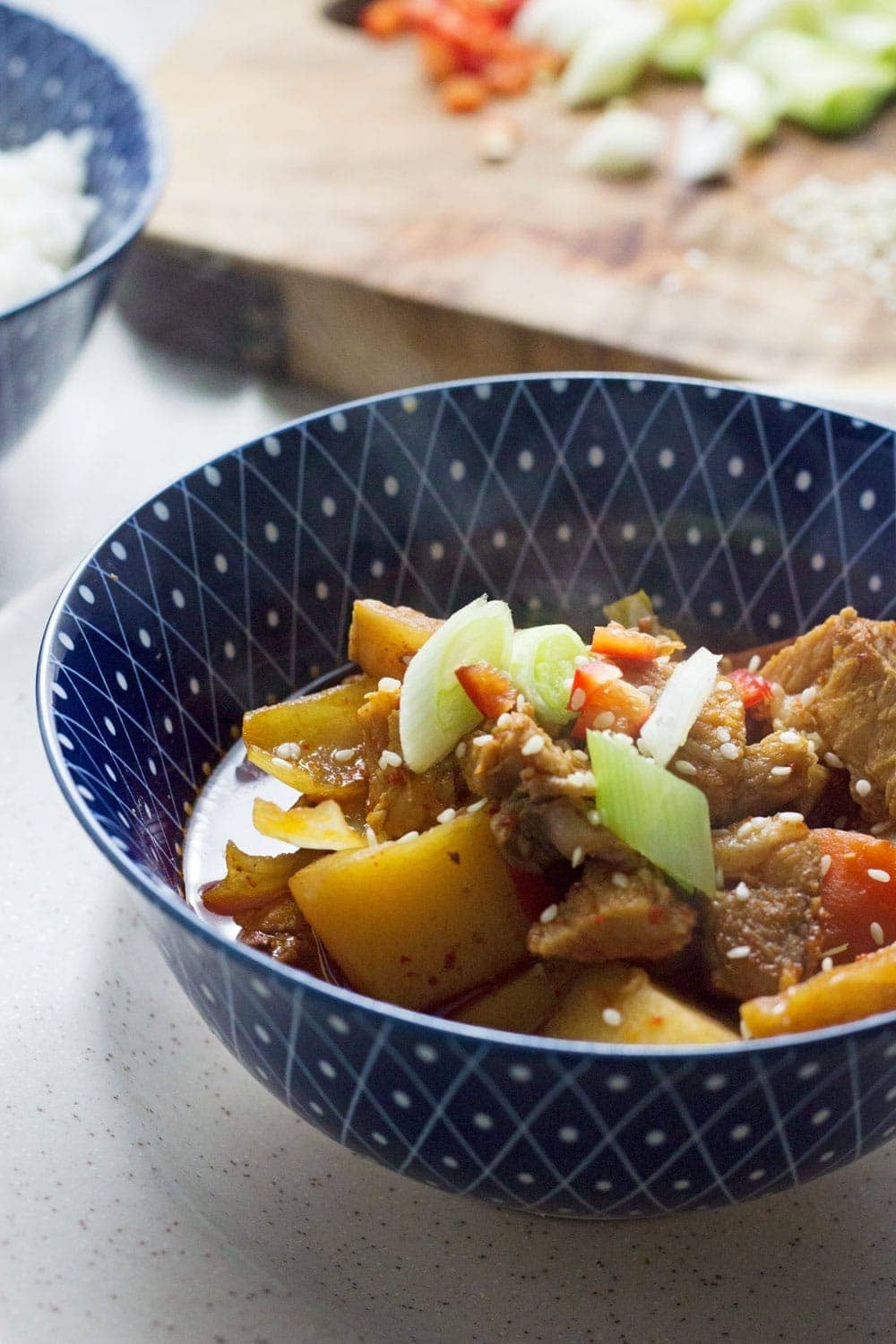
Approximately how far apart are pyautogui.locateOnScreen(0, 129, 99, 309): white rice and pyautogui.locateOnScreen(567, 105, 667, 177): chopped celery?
1.36 metres

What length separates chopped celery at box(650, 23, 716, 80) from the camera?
4215 mm

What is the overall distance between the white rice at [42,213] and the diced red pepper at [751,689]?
1.67m

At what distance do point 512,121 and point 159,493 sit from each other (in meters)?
2.65

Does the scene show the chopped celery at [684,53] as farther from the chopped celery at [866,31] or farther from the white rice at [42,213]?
the white rice at [42,213]

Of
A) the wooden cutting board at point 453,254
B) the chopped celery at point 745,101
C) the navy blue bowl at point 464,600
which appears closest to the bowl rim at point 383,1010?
the navy blue bowl at point 464,600

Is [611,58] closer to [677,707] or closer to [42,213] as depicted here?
[42,213]

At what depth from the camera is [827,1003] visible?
1.35 meters

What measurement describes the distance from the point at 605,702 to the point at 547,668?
0.08 m

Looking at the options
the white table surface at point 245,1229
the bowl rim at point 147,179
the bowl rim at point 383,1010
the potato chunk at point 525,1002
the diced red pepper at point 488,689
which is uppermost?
the bowl rim at point 147,179

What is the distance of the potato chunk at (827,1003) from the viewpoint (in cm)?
135

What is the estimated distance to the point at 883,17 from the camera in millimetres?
4184

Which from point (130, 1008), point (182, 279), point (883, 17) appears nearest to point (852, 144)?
point (883, 17)

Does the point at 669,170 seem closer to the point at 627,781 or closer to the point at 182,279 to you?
the point at 182,279

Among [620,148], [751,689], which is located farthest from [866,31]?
[751,689]
